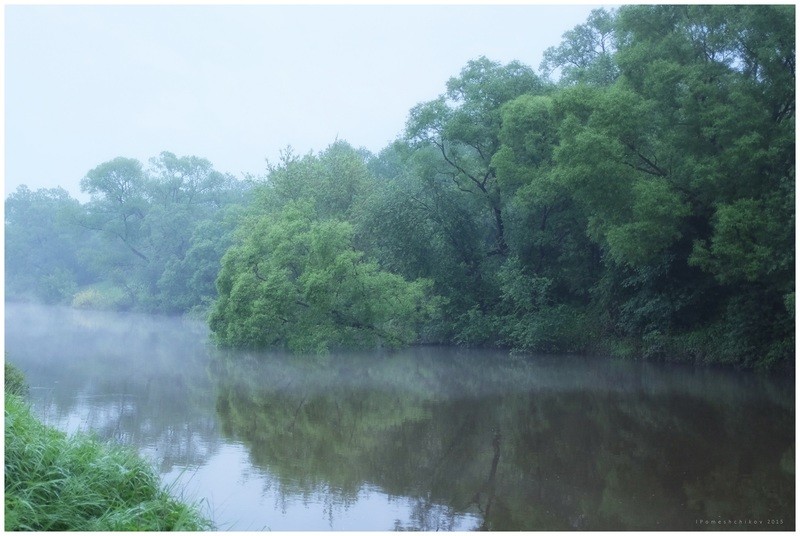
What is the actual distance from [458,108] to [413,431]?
1443 cm

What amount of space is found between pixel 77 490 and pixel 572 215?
1827 centimetres

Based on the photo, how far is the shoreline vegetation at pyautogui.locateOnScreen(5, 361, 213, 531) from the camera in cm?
506

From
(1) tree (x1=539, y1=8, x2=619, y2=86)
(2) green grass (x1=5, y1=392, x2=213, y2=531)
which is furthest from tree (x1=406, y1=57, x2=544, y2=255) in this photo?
(2) green grass (x1=5, y1=392, x2=213, y2=531)

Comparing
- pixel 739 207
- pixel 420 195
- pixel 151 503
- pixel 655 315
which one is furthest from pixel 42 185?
pixel 151 503

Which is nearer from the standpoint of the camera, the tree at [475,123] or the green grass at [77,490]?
the green grass at [77,490]

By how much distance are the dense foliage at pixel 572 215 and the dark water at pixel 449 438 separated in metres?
1.90

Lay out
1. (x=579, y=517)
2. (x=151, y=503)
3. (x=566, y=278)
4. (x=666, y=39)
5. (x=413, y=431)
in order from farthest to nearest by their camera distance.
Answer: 1. (x=566, y=278)
2. (x=666, y=39)
3. (x=413, y=431)
4. (x=579, y=517)
5. (x=151, y=503)

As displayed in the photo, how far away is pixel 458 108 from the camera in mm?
23469

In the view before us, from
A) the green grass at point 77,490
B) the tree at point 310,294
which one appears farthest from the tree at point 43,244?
the green grass at point 77,490

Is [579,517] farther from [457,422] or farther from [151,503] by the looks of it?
[457,422]

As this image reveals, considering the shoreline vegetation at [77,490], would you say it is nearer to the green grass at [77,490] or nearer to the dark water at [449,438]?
the green grass at [77,490]

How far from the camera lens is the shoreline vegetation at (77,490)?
5.06m

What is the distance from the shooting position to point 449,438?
33.4 ft

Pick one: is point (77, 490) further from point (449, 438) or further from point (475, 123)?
point (475, 123)
